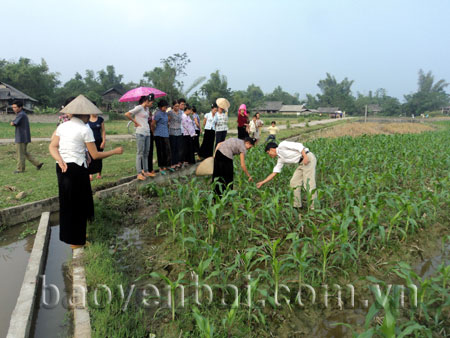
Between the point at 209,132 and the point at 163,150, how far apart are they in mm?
1594

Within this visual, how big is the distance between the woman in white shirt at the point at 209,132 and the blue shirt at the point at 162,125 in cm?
137

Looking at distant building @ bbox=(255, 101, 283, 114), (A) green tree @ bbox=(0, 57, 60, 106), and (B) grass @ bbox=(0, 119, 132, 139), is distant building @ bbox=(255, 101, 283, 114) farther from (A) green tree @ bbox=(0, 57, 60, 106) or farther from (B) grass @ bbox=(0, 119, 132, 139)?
(B) grass @ bbox=(0, 119, 132, 139)

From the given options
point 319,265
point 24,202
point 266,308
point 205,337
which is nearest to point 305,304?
point 266,308

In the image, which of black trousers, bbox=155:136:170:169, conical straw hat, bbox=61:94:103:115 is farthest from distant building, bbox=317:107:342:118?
conical straw hat, bbox=61:94:103:115

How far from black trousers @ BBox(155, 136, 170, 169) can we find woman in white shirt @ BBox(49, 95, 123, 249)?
2949 mm

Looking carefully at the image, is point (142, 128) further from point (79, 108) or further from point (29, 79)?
point (29, 79)

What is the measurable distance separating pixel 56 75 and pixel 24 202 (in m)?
43.2

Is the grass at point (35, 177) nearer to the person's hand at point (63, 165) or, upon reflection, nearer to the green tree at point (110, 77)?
the person's hand at point (63, 165)

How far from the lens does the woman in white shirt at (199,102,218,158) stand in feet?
25.0

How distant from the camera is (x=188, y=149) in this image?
7492 millimetres

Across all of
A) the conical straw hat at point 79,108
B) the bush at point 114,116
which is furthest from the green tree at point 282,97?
the conical straw hat at point 79,108

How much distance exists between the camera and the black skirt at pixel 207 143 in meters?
7.93

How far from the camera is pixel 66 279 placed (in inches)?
127

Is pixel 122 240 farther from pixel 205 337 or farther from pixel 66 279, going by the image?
pixel 205 337
